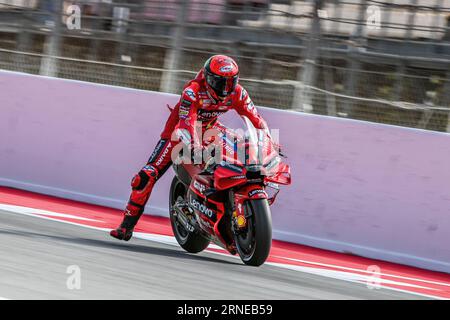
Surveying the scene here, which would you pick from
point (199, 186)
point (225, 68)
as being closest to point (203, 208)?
point (199, 186)

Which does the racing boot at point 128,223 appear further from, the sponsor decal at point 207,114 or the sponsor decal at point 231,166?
the sponsor decal at point 231,166

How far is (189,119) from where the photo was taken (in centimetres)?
789

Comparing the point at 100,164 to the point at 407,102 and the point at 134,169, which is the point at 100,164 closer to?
the point at 134,169

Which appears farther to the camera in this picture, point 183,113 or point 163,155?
point 163,155

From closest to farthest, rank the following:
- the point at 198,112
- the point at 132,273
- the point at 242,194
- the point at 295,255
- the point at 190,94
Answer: the point at 132,273
the point at 242,194
the point at 190,94
the point at 198,112
the point at 295,255

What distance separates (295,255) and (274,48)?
3.26 meters

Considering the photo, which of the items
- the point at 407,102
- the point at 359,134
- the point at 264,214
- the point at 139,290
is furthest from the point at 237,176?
the point at 407,102

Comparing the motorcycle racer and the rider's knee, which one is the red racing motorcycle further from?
the rider's knee

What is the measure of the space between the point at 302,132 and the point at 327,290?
10.7 feet

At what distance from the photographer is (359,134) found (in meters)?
9.70

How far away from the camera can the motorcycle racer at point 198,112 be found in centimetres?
788

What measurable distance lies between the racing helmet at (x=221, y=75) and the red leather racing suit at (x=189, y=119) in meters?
0.14

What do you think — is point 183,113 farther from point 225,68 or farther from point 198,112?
point 225,68

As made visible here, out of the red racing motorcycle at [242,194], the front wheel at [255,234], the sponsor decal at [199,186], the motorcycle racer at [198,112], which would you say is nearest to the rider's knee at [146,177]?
the motorcycle racer at [198,112]
